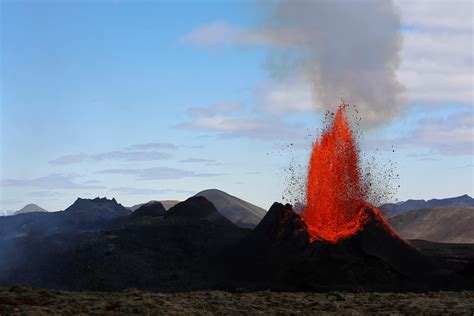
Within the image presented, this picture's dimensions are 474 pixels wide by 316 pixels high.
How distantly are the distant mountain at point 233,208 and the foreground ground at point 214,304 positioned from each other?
91600 mm

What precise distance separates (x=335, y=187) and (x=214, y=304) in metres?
24.2

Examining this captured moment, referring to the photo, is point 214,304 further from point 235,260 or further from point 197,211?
point 197,211

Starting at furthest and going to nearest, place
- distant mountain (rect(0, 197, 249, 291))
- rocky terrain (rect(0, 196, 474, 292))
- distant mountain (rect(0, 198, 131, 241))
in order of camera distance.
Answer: distant mountain (rect(0, 198, 131, 241)) < distant mountain (rect(0, 197, 249, 291)) < rocky terrain (rect(0, 196, 474, 292))

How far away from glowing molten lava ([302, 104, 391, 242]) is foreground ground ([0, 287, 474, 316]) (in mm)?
17119

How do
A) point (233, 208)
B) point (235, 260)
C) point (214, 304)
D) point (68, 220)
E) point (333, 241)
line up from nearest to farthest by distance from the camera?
point (214, 304) < point (333, 241) < point (235, 260) < point (68, 220) < point (233, 208)

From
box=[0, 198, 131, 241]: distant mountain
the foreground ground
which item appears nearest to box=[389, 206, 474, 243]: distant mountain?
box=[0, 198, 131, 241]: distant mountain

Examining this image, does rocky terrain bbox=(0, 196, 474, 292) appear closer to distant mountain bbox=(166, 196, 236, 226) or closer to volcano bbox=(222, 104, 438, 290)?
volcano bbox=(222, 104, 438, 290)

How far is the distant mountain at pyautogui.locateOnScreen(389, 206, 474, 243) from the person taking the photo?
9875 centimetres

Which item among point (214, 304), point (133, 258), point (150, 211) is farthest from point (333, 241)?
point (150, 211)

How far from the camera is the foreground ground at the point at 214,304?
63.6 feet

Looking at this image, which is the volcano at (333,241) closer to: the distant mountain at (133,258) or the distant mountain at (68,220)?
the distant mountain at (133,258)

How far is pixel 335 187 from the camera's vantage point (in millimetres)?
44562

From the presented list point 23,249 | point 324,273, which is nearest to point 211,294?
point 324,273

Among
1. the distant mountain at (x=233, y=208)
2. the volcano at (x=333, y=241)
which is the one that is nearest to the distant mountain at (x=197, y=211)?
the volcano at (x=333, y=241)
